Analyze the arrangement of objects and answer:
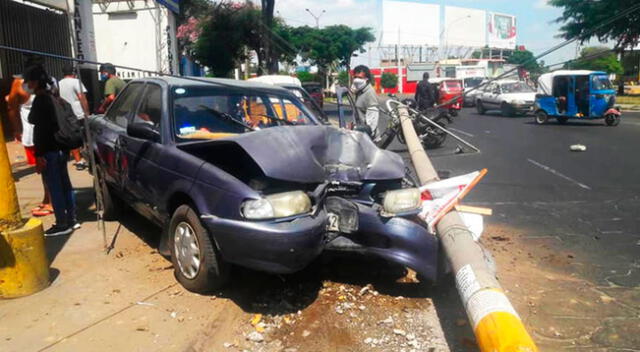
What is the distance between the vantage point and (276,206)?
3.55 metres

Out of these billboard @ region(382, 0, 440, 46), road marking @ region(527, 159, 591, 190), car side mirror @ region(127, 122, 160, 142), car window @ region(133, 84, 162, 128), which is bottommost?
road marking @ region(527, 159, 591, 190)

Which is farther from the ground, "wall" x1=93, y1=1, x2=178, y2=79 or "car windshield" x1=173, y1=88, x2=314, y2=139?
"wall" x1=93, y1=1, x2=178, y2=79

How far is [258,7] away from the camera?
32.0m

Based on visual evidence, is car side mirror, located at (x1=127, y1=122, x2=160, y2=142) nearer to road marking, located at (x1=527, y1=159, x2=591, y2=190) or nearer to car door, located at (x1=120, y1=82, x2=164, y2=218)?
car door, located at (x1=120, y1=82, x2=164, y2=218)

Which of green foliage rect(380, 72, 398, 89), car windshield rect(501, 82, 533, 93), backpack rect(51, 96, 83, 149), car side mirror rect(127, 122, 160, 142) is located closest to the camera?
car side mirror rect(127, 122, 160, 142)

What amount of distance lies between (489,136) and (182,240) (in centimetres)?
1326

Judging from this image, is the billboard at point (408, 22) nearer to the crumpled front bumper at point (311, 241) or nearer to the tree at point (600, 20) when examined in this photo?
the tree at point (600, 20)

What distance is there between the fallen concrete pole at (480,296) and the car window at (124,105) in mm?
3391

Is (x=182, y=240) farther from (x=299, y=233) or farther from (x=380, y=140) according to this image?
(x=380, y=140)

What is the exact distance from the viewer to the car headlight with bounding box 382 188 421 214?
397 cm

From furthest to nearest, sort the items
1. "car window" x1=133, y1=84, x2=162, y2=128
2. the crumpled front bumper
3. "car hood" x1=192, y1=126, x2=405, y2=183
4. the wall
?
the wall, "car window" x1=133, y1=84, x2=162, y2=128, "car hood" x1=192, y1=126, x2=405, y2=183, the crumpled front bumper

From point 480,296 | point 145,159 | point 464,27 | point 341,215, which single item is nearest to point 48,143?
point 145,159

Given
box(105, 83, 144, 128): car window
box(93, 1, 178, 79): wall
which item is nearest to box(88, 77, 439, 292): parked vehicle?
box(105, 83, 144, 128): car window

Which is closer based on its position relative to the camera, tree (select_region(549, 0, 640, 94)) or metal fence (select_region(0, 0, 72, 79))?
metal fence (select_region(0, 0, 72, 79))
